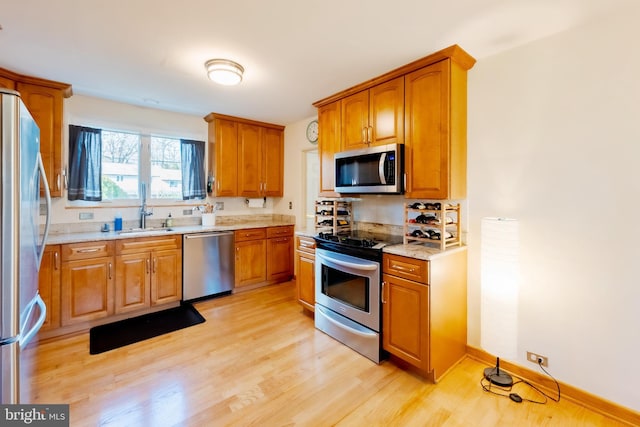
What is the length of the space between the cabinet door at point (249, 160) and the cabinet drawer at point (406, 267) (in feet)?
8.80

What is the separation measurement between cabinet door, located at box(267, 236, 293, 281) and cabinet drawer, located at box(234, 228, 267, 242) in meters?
0.17

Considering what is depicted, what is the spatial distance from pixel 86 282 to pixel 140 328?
0.70 m

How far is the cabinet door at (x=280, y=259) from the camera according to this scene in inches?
165

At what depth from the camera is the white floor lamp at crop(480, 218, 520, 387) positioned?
196 centimetres

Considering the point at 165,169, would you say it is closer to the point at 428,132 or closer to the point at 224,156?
the point at 224,156

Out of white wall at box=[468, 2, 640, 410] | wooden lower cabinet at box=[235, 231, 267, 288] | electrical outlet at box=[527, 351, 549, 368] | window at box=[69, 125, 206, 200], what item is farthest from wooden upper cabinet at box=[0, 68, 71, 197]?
electrical outlet at box=[527, 351, 549, 368]

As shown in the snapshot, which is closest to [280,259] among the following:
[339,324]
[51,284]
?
[339,324]

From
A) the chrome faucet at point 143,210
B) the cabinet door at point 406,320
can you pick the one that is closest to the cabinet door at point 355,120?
the cabinet door at point 406,320

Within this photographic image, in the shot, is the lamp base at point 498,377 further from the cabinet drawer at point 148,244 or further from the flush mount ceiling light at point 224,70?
the cabinet drawer at point 148,244

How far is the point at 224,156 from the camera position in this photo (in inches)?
159

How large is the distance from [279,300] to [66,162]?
2936 mm

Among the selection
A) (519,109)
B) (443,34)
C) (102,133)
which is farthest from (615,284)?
(102,133)

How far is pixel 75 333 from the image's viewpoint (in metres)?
2.76

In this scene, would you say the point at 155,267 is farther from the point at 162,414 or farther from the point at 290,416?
the point at 290,416
